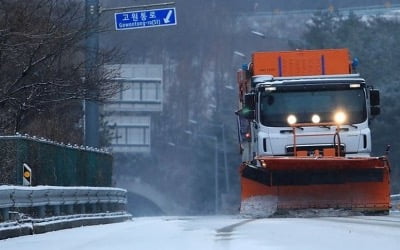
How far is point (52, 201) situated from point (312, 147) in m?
6.42

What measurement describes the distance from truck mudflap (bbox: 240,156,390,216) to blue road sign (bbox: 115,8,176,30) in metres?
6.18

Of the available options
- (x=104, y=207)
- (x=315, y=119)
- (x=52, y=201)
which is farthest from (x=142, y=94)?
(x=52, y=201)

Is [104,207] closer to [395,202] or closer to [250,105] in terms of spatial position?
[250,105]

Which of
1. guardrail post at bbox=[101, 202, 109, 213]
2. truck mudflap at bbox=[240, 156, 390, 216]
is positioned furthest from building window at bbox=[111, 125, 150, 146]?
truck mudflap at bbox=[240, 156, 390, 216]

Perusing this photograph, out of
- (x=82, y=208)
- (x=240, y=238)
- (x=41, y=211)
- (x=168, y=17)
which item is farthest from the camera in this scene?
(x=168, y=17)

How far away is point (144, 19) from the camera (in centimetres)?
2742

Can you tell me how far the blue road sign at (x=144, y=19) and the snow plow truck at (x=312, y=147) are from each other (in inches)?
164

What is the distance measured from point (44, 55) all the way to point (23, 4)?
6.61 ft

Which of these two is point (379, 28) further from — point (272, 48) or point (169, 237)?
point (169, 237)

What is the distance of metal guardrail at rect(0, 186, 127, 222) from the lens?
1680 centimetres

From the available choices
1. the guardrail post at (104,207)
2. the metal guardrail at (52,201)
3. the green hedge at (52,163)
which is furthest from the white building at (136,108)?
the metal guardrail at (52,201)

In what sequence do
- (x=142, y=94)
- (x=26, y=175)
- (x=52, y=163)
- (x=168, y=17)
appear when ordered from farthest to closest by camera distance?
1. (x=142, y=94)
2. (x=168, y=17)
3. (x=52, y=163)
4. (x=26, y=175)

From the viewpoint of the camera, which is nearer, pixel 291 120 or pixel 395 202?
pixel 291 120

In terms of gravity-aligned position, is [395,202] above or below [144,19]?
below
